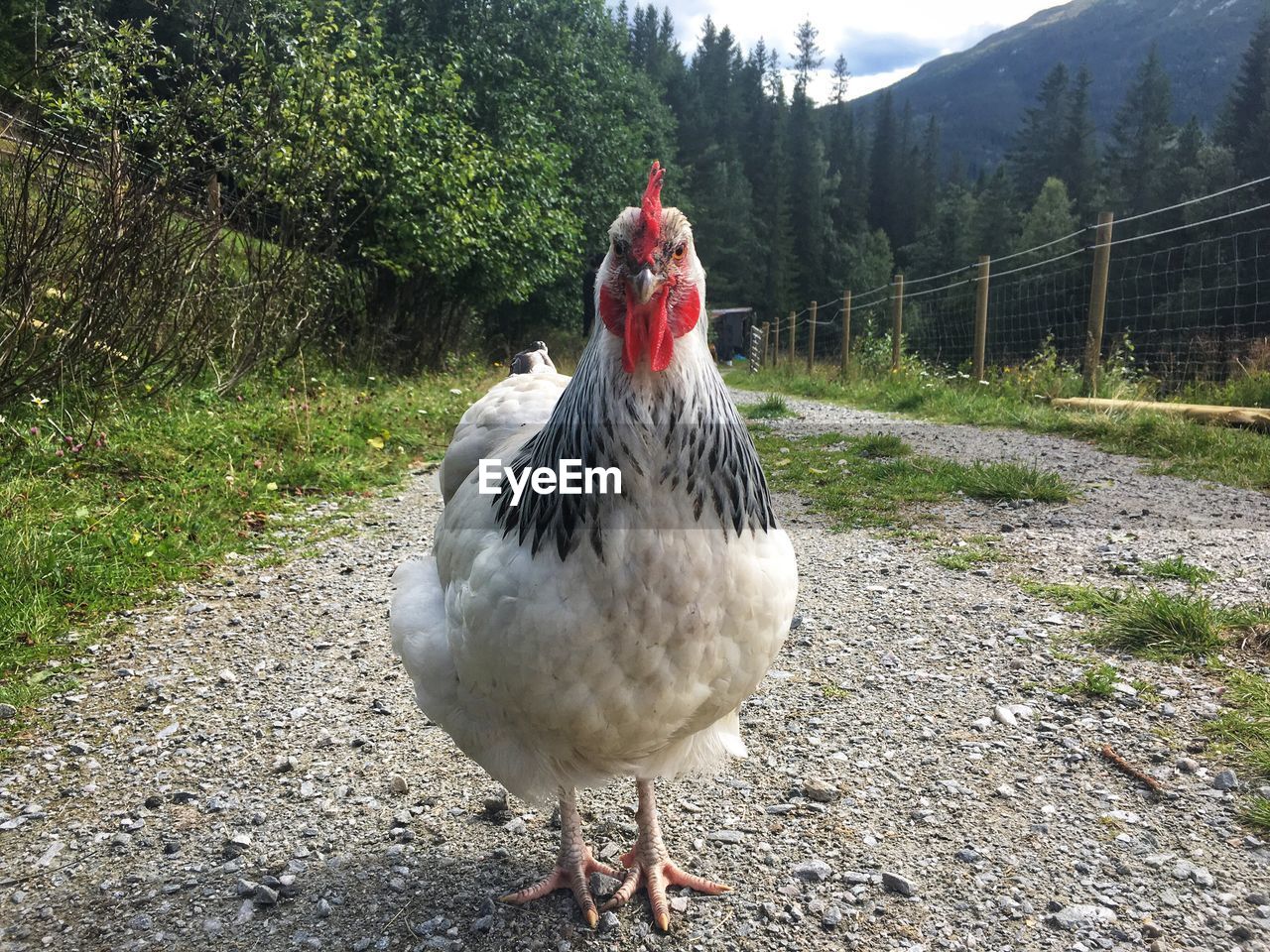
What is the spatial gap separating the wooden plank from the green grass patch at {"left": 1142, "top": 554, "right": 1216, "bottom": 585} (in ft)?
12.2

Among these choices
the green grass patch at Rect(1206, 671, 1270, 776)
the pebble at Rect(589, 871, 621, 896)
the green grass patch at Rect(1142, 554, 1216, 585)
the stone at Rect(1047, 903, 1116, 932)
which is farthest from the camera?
the green grass patch at Rect(1142, 554, 1216, 585)

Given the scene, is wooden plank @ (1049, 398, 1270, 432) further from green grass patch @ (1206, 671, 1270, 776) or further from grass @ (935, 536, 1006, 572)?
green grass patch @ (1206, 671, 1270, 776)

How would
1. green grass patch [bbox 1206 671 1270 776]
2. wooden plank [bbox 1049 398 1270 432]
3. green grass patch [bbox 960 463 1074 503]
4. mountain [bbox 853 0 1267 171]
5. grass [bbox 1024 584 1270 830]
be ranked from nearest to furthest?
green grass patch [bbox 1206 671 1270 776] → grass [bbox 1024 584 1270 830] → green grass patch [bbox 960 463 1074 503] → wooden plank [bbox 1049 398 1270 432] → mountain [bbox 853 0 1267 171]

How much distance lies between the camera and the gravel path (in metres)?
1.95

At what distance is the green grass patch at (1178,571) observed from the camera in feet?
12.3

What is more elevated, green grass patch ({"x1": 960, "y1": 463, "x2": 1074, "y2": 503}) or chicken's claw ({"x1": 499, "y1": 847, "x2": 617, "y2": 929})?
green grass patch ({"x1": 960, "y1": 463, "x2": 1074, "y2": 503})

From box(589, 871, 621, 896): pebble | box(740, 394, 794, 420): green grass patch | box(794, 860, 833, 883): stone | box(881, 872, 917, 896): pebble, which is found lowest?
box(589, 871, 621, 896): pebble

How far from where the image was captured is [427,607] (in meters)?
2.24

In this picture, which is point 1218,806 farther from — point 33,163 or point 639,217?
point 33,163

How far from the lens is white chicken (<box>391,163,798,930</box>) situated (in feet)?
5.48

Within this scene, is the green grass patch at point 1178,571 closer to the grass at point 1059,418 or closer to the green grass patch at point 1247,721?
the green grass patch at point 1247,721

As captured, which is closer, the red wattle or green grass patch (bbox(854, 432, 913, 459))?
the red wattle

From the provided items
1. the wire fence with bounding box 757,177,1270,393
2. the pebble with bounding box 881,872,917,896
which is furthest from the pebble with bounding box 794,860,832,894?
the wire fence with bounding box 757,177,1270,393

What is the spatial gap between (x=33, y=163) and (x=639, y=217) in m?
5.23
